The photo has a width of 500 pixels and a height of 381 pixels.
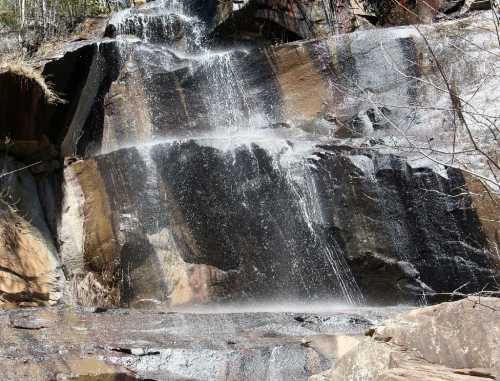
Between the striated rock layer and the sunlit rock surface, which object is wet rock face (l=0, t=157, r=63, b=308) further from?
the sunlit rock surface

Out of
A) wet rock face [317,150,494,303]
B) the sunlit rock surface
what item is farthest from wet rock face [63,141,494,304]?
the sunlit rock surface

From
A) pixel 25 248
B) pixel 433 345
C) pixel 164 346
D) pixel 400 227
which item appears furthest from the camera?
pixel 25 248

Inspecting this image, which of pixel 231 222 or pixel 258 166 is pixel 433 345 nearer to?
pixel 231 222

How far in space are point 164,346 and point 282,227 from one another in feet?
12.3

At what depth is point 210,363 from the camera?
199 inches

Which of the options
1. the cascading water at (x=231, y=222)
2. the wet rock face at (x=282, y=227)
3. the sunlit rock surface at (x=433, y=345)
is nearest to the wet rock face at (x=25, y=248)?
the wet rock face at (x=282, y=227)

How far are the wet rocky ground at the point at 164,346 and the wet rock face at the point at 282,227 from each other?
1.94 m

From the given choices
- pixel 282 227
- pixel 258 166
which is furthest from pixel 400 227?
pixel 258 166

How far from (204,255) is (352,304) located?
205 cm

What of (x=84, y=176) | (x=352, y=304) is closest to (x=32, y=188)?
(x=84, y=176)

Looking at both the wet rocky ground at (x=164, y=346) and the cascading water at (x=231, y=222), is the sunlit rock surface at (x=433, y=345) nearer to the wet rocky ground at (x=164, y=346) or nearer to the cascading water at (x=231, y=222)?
the wet rocky ground at (x=164, y=346)

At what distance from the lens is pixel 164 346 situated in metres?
5.32

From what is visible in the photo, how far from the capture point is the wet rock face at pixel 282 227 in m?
8.36

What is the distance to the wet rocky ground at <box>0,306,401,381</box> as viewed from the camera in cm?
473
